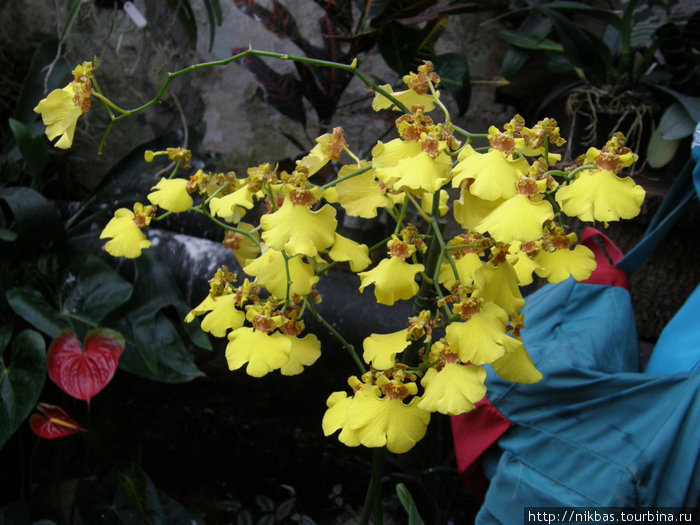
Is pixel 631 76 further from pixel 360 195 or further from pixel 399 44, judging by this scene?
pixel 360 195

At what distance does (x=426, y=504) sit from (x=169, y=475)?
67 cm

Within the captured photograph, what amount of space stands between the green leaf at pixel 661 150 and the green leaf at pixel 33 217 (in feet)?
4.00

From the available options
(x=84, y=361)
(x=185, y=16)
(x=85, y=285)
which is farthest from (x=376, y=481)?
(x=185, y=16)

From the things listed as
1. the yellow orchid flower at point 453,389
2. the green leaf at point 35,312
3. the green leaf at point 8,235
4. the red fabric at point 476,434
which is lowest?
the green leaf at point 35,312

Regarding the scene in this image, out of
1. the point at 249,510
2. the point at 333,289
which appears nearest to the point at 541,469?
the point at 333,289

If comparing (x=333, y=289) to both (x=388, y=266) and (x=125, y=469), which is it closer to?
(x=125, y=469)

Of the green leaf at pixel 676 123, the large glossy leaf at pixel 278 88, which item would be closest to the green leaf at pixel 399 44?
the large glossy leaf at pixel 278 88

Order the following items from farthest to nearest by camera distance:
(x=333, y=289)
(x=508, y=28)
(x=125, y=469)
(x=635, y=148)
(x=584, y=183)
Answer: (x=508, y=28), (x=635, y=148), (x=333, y=289), (x=125, y=469), (x=584, y=183)

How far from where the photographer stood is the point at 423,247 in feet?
1.41

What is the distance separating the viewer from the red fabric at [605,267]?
75 centimetres

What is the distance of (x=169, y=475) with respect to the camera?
1392 millimetres

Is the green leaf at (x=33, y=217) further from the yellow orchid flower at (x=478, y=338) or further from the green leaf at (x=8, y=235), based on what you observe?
the yellow orchid flower at (x=478, y=338)

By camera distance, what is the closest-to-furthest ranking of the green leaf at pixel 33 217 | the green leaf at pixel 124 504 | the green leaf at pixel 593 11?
the green leaf at pixel 124 504 < the green leaf at pixel 33 217 < the green leaf at pixel 593 11

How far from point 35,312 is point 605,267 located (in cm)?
95
